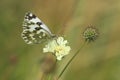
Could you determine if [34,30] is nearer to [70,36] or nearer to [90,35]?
[90,35]

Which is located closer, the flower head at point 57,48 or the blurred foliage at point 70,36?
the flower head at point 57,48

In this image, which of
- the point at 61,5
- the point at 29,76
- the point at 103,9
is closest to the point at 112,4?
the point at 103,9

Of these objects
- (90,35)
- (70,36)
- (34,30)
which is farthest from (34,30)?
(70,36)

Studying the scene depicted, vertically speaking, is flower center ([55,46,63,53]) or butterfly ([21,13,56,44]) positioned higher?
butterfly ([21,13,56,44])

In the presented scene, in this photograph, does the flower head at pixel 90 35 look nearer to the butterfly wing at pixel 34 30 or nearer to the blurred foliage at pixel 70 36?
the butterfly wing at pixel 34 30

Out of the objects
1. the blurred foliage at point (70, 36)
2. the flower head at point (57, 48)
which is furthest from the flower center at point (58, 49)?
the blurred foliage at point (70, 36)

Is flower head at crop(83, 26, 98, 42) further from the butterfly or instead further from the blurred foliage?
the blurred foliage

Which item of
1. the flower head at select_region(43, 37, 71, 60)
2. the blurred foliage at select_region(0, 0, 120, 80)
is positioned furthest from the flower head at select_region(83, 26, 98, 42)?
the blurred foliage at select_region(0, 0, 120, 80)
